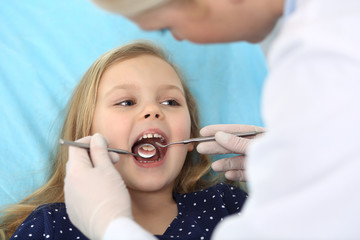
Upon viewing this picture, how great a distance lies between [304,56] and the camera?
72 centimetres

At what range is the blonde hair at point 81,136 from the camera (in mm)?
1534

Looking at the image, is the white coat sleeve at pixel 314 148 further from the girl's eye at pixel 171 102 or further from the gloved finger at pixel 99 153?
the girl's eye at pixel 171 102

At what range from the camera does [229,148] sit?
144 centimetres

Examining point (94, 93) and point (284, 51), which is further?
point (94, 93)

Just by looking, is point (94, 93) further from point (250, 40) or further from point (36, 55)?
point (250, 40)

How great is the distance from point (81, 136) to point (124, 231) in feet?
2.38

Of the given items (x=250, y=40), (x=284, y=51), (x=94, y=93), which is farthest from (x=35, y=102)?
(x=284, y=51)

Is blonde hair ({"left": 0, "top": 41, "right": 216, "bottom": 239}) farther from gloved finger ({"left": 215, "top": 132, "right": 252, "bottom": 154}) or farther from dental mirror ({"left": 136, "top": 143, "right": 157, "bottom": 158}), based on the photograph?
gloved finger ({"left": 215, "top": 132, "right": 252, "bottom": 154})

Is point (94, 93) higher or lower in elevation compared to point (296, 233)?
higher

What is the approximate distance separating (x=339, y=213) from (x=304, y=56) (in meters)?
0.25

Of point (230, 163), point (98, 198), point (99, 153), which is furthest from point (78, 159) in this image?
point (230, 163)

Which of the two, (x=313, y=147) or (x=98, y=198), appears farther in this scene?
(x=98, y=198)

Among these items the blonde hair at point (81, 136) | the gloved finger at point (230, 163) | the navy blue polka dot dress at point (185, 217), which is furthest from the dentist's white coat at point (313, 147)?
the blonde hair at point (81, 136)

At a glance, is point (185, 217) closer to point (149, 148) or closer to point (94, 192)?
point (149, 148)
